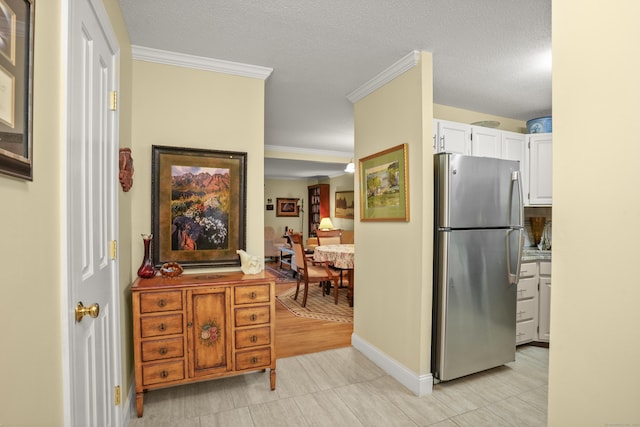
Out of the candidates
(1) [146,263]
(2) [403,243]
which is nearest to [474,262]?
(2) [403,243]

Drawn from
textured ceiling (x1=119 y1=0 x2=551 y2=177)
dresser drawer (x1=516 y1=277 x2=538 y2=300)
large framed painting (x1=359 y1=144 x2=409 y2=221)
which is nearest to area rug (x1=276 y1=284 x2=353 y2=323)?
large framed painting (x1=359 y1=144 x2=409 y2=221)

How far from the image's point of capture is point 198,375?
7.05ft

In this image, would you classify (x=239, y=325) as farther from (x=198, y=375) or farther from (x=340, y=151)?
(x=340, y=151)

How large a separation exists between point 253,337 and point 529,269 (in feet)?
9.18

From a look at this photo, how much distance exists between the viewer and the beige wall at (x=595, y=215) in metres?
0.62

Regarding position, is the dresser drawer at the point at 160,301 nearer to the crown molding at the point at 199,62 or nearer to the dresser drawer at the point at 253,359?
the dresser drawer at the point at 253,359

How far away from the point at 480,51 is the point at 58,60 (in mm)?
2570

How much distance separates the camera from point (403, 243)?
2590mm

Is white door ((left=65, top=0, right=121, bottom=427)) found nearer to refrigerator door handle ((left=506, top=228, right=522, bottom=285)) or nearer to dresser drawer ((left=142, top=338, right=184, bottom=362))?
dresser drawer ((left=142, top=338, right=184, bottom=362))

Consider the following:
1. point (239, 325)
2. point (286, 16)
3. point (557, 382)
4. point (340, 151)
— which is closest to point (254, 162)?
point (286, 16)

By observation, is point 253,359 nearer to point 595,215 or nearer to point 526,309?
point 595,215

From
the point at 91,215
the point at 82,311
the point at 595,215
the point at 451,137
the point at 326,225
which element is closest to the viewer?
the point at 595,215

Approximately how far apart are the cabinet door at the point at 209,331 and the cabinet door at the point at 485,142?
8.86ft

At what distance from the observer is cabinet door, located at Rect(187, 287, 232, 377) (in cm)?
213
